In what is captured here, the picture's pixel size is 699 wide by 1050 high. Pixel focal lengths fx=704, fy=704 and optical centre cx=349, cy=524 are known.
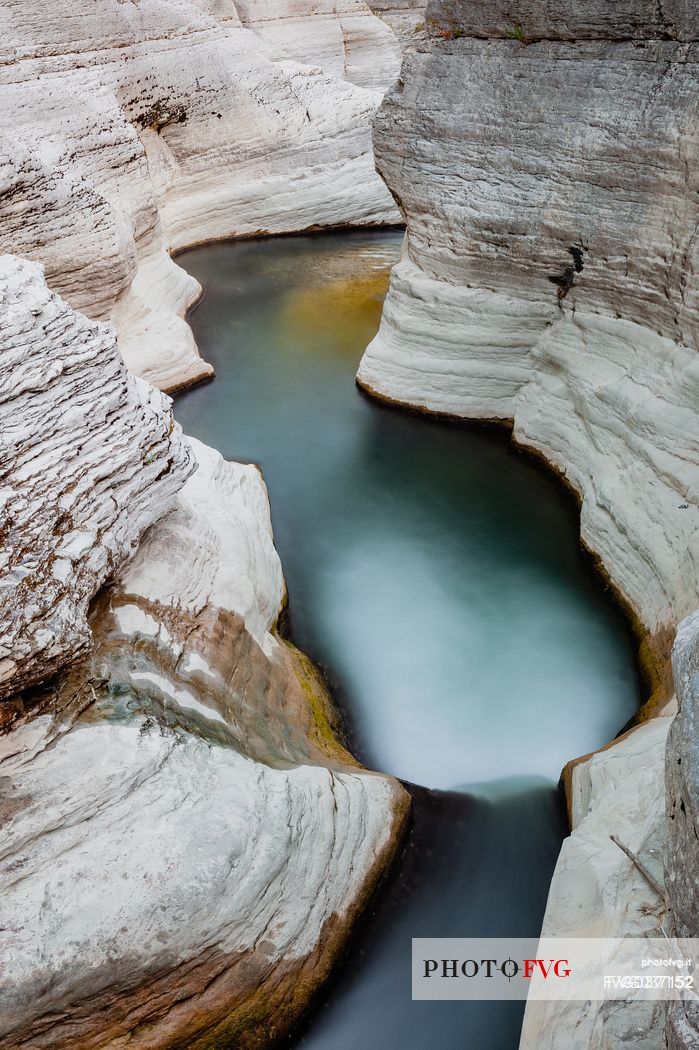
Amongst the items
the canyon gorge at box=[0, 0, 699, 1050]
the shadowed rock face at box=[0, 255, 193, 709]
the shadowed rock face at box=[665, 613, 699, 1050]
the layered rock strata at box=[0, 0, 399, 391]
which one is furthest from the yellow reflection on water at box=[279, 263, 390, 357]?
the shadowed rock face at box=[665, 613, 699, 1050]

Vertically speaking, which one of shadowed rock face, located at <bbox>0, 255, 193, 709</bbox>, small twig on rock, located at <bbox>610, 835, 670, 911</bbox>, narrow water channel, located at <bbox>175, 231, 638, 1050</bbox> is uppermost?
shadowed rock face, located at <bbox>0, 255, 193, 709</bbox>

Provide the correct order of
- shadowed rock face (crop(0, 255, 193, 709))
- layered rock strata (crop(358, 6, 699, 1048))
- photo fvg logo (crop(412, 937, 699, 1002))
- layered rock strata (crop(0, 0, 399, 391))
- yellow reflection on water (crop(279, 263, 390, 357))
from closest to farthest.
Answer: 1. photo fvg logo (crop(412, 937, 699, 1002))
2. shadowed rock face (crop(0, 255, 193, 709))
3. layered rock strata (crop(358, 6, 699, 1048))
4. layered rock strata (crop(0, 0, 399, 391))
5. yellow reflection on water (crop(279, 263, 390, 357))

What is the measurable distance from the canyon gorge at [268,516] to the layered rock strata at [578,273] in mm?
27

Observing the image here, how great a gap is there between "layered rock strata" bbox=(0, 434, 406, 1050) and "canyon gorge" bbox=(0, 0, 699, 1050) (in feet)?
0.04

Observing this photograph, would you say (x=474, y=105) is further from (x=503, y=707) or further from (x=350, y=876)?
(x=350, y=876)

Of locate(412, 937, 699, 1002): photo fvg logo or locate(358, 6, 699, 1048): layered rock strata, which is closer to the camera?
locate(412, 937, 699, 1002): photo fvg logo

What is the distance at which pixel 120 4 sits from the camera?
33.7ft

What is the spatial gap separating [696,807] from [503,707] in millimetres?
2853

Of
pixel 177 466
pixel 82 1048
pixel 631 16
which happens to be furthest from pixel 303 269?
pixel 82 1048

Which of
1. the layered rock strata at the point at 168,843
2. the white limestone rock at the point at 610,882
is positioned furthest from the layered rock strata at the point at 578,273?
the layered rock strata at the point at 168,843

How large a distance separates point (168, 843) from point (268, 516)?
3.50 metres

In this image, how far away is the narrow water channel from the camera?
12.7 feet

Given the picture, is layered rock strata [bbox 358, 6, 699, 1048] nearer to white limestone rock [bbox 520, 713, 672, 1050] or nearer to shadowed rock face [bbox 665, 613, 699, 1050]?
white limestone rock [bbox 520, 713, 672, 1050]

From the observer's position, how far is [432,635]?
5.56 metres
